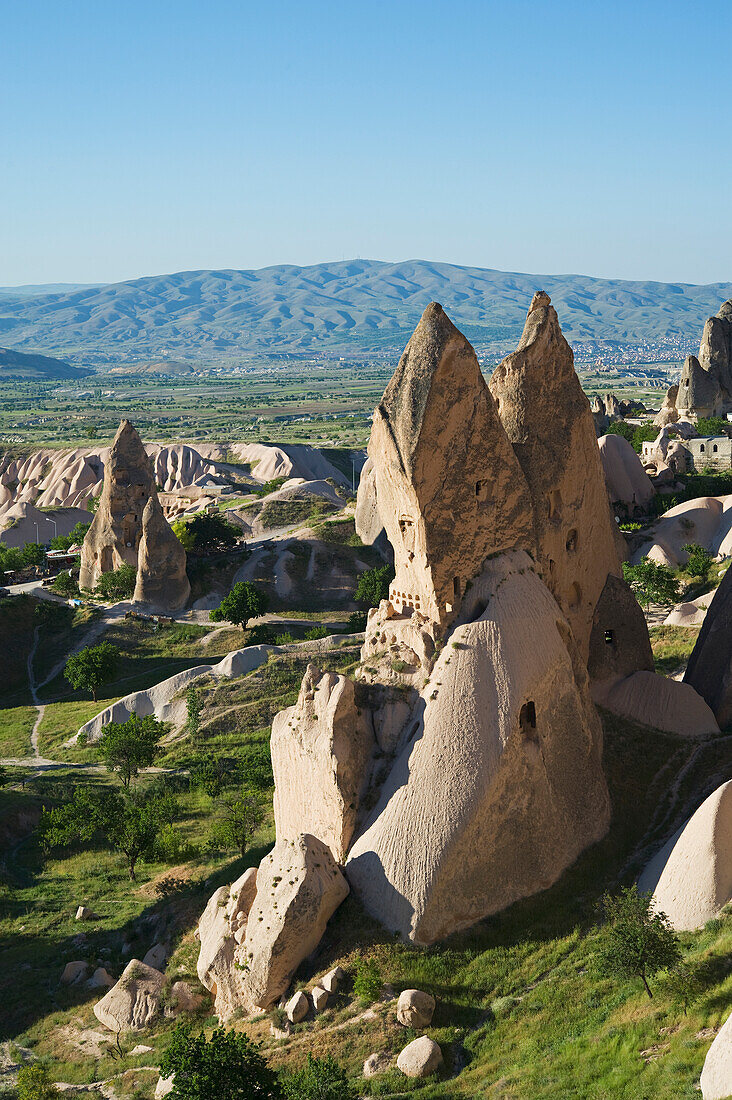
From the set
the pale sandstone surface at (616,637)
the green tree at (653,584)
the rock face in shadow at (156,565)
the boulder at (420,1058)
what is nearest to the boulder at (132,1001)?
the boulder at (420,1058)

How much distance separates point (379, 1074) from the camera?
65.4ft

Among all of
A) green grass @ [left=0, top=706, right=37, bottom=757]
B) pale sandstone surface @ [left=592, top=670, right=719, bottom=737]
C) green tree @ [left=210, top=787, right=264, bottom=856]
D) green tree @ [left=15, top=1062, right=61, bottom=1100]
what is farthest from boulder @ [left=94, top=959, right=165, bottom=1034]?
green grass @ [left=0, top=706, right=37, bottom=757]

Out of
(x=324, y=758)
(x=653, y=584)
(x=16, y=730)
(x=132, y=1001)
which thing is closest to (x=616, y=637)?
(x=324, y=758)

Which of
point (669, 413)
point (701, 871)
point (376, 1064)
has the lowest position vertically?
point (376, 1064)

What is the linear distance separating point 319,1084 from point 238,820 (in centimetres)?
1584

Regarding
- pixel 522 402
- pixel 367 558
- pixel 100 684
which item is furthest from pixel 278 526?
pixel 522 402

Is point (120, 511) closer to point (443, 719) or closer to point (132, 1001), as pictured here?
point (132, 1001)

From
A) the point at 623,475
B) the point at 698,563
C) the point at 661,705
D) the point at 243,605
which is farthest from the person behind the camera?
the point at 623,475

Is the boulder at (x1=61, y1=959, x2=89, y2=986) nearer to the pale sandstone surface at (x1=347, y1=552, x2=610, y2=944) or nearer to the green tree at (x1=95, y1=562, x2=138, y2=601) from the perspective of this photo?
the pale sandstone surface at (x1=347, y1=552, x2=610, y2=944)

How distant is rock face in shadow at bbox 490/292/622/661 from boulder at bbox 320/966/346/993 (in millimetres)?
12616

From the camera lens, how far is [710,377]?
112 metres

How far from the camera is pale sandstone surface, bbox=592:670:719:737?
3147cm

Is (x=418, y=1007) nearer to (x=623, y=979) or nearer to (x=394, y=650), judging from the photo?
(x=623, y=979)

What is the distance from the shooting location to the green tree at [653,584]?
Result: 50.8 m
